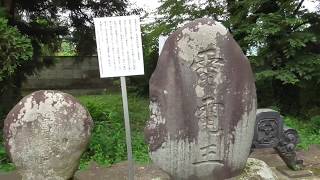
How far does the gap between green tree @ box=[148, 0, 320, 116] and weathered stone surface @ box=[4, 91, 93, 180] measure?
4422 millimetres

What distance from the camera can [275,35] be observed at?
319 inches

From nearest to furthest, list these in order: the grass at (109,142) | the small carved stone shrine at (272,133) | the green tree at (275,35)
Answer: the small carved stone shrine at (272,133) → the grass at (109,142) → the green tree at (275,35)

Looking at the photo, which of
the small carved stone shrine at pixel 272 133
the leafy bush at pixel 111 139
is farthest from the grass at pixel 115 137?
the small carved stone shrine at pixel 272 133

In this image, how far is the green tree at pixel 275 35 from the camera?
7.84 m

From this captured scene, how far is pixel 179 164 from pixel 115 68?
1.29 m

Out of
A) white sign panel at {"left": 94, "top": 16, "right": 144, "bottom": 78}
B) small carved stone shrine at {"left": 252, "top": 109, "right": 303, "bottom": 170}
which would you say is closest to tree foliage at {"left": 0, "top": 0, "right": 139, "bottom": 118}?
white sign panel at {"left": 94, "top": 16, "right": 144, "bottom": 78}

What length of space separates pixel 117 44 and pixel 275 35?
179 inches

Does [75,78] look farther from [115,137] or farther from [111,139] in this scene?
[111,139]

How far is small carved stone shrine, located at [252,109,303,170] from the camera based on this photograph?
197 inches

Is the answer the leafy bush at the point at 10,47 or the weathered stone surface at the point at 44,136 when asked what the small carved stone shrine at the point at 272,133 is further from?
the leafy bush at the point at 10,47

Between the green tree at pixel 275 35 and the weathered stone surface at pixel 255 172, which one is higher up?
the green tree at pixel 275 35

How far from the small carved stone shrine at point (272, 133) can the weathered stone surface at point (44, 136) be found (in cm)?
205

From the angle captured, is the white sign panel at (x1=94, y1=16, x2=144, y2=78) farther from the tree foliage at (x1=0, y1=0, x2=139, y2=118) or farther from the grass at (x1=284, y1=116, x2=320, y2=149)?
the tree foliage at (x1=0, y1=0, x2=139, y2=118)

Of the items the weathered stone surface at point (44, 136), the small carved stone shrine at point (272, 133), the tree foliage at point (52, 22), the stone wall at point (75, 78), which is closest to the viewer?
the weathered stone surface at point (44, 136)
